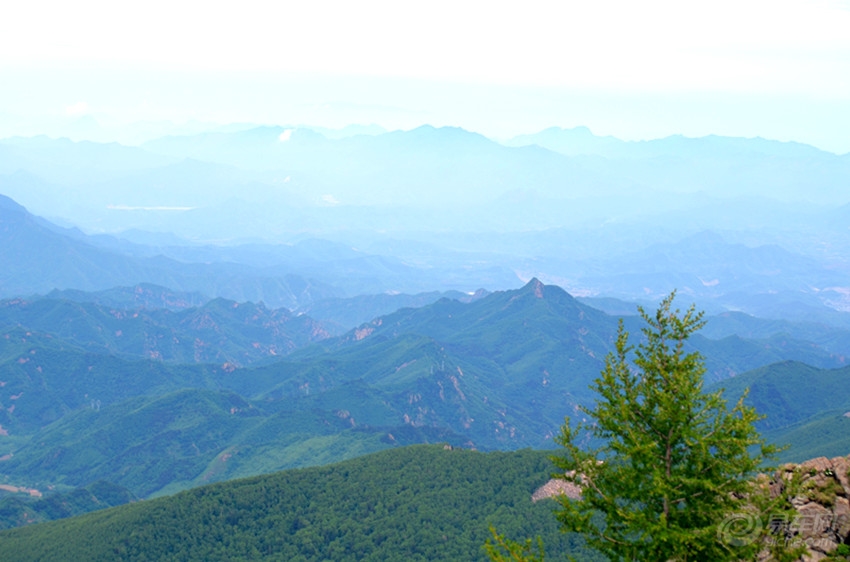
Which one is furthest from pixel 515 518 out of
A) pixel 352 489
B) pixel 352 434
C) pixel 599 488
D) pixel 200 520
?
pixel 352 434

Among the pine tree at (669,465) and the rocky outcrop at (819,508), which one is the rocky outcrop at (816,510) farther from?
the pine tree at (669,465)

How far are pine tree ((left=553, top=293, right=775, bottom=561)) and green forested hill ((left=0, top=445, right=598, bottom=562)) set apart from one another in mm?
67095

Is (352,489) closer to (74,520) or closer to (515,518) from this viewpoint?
(515,518)

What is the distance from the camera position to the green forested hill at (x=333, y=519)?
98.9m

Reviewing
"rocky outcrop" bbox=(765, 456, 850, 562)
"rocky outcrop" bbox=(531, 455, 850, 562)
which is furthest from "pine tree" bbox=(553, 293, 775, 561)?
"rocky outcrop" bbox=(765, 456, 850, 562)

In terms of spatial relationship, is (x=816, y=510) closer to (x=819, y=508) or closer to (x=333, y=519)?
(x=819, y=508)

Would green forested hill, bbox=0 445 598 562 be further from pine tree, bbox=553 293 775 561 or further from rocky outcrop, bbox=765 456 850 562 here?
pine tree, bbox=553 293 775 561

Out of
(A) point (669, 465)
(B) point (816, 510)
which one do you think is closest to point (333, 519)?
(A) point (669, 465)

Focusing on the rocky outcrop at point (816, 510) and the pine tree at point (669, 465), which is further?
the rocky outcrop at point (816, 510)

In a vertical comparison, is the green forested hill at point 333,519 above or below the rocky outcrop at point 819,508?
below

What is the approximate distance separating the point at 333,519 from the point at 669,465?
87247 mm

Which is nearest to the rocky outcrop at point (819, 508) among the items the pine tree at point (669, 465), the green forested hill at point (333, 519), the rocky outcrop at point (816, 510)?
the rocky outcrop at point (816, 510)

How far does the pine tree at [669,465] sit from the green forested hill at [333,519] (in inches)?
2642

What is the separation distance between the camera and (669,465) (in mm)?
26172
